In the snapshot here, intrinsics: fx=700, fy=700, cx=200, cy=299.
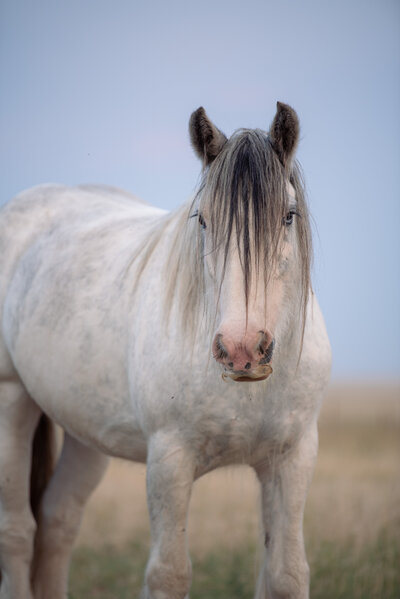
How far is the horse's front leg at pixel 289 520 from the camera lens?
10.2 feet

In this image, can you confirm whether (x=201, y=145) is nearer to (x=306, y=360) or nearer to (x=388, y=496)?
(x=306, y=360)

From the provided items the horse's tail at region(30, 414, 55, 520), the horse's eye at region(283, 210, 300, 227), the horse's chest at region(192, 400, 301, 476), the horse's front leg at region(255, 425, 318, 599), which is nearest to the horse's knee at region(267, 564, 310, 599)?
the horse's front leg at region(255, 425, 318, 599)

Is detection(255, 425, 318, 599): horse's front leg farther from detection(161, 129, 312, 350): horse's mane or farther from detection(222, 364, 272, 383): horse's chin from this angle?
detection(222, 364, 272, 383): horse's chin

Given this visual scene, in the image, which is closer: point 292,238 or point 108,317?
point 292,238

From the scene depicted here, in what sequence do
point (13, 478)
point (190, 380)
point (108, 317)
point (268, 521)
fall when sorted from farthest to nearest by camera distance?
point (13, 478) < point (108, 317) < point (268, 521) < point (190, 380)

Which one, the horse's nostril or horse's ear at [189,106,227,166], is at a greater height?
horse's ear at [189,106,227,166]

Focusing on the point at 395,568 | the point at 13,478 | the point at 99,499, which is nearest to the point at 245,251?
the point at 13,478

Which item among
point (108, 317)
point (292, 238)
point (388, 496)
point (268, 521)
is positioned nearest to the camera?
point (292, 238)

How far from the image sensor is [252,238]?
99.5 inches

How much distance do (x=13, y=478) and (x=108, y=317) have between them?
1.31 m

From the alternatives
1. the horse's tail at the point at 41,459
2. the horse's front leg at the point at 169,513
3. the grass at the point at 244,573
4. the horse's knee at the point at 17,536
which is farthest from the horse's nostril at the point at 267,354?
the grass at the point at 244,573

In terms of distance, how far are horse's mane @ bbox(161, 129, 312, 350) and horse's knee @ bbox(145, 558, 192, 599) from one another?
1.08 metres

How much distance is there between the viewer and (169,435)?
3.00 m

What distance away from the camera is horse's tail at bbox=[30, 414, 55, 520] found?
14.6ft
